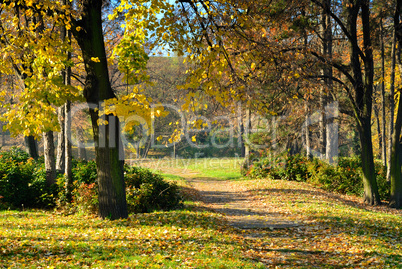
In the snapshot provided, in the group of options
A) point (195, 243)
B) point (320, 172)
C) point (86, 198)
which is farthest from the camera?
point (320, 172)

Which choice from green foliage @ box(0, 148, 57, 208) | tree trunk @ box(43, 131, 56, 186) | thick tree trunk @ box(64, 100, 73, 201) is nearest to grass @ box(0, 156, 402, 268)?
thick tree trunk @ box(64, 100, 73, 201)

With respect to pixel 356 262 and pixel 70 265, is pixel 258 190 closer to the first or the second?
pixel 356 262

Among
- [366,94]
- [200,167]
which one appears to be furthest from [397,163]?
[200,167]

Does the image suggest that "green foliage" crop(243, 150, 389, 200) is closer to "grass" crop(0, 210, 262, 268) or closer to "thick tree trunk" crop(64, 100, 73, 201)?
"grass" crop(0, 210, 262, 268)

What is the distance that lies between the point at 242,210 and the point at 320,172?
6.83m

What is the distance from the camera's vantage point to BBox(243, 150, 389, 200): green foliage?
1555 cm

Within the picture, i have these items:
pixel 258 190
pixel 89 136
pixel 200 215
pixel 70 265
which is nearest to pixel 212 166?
pixel 89 136

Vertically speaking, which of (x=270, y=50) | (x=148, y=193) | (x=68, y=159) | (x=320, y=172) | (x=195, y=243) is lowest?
(x=195, y=243)

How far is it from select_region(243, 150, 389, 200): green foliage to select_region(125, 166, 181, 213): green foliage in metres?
8.51

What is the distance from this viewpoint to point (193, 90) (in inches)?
241

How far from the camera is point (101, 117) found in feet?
25.7

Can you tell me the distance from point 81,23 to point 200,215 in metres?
5.33

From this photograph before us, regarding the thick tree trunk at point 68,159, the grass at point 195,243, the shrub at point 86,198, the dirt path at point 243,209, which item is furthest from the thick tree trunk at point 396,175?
the thick tree trunk at point 68,159

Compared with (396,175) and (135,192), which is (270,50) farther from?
(396,175)
